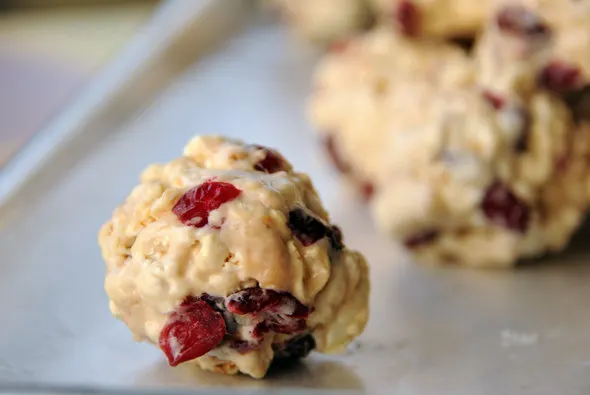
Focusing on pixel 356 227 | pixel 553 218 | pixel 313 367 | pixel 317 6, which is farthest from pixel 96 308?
pixel 317 6

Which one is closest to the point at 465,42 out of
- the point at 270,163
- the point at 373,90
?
the point at 373,90

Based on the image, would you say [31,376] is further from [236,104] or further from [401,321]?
[236,104]

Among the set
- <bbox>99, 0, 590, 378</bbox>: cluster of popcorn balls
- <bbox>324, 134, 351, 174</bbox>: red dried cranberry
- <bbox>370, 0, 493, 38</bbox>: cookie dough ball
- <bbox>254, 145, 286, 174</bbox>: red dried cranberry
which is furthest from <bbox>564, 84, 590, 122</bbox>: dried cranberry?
<bbox>254, 145, 286, 174</bbox>: red dried cranberry

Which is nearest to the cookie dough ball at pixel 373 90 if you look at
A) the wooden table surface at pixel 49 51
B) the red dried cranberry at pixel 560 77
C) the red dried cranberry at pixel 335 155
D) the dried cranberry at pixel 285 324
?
the red dried cranberry at pixel 335 155

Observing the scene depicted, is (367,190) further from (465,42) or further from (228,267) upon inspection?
(228,267)

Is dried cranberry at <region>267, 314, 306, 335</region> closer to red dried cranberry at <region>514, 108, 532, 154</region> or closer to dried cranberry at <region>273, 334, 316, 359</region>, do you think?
dried cranberry at <region>273, 334, 316, 359</region>
